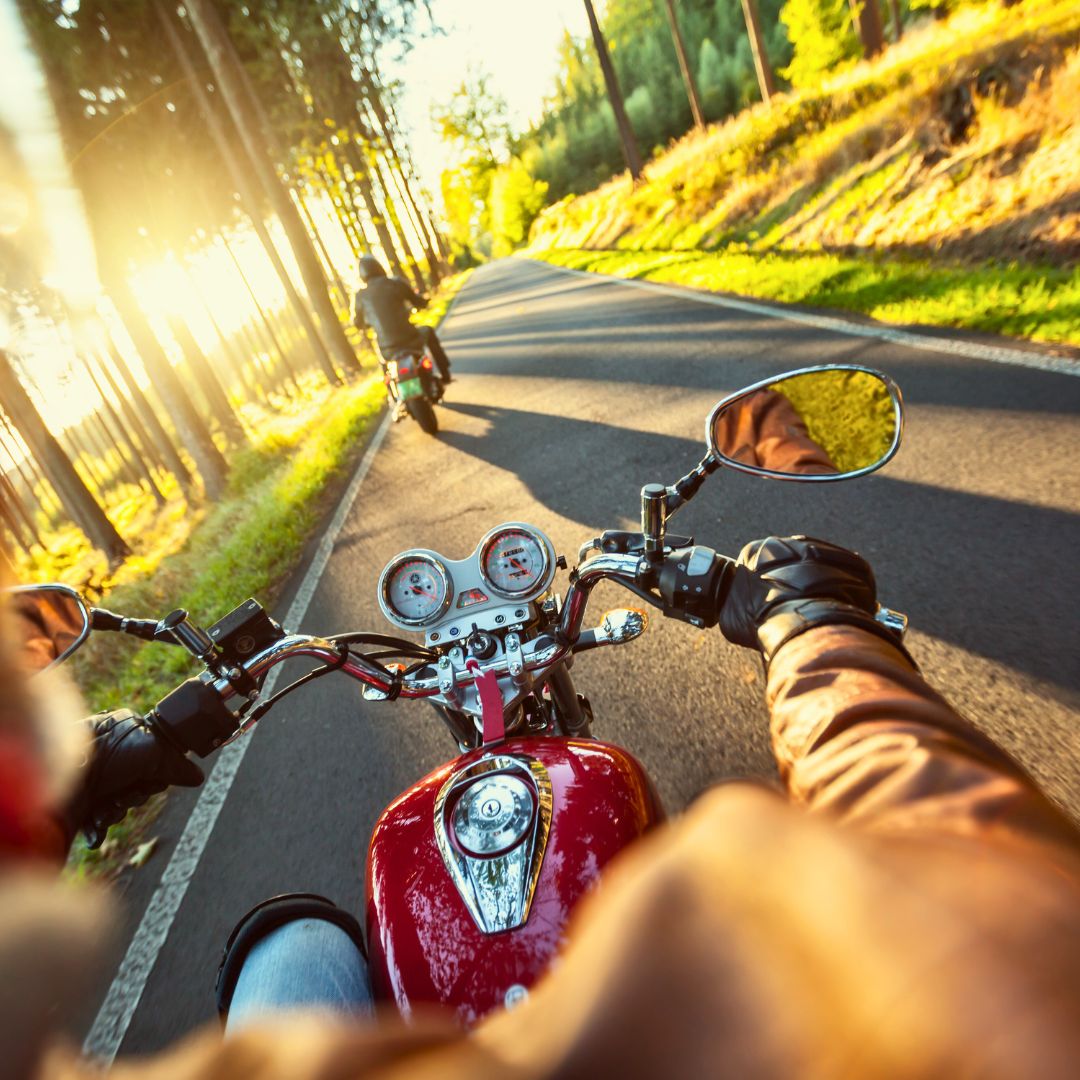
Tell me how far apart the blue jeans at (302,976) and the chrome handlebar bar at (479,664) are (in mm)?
523

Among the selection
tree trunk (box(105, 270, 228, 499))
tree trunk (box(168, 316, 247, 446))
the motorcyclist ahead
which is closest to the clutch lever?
the motorcyclist ahead

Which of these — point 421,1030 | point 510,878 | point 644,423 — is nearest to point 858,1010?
point 421,1030

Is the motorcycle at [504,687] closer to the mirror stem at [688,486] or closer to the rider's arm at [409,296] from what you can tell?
the mirror stem at [688,486]

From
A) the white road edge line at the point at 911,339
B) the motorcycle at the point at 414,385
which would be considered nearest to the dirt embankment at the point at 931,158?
the white road edge line at the point at 911,339

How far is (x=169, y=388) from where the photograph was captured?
41.1 ft

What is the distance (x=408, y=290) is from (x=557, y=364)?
2352 mm

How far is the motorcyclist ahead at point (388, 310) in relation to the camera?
28.6 ft

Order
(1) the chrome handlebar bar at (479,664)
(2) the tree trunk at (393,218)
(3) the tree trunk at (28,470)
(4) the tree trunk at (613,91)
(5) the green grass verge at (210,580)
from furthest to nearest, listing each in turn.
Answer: (2) the tree trunk at (393,218) → (4) the tree trunk at (613,91) → (3) the tree trunk at (28,470) → (5) the green grass verge at (210,580) → (1) the chrome handlebar bar at (479,664)

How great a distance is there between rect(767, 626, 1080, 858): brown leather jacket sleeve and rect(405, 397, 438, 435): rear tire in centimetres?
771

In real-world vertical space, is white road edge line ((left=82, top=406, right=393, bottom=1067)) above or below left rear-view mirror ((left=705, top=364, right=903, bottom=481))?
below

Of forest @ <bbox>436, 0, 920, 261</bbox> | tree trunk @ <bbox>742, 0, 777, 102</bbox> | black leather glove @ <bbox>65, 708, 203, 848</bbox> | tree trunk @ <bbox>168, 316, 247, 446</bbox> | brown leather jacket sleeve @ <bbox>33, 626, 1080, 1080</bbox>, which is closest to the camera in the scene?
brown leather jacket sleeve @ <bbox>33, 626, 1080, 1080</bbox>

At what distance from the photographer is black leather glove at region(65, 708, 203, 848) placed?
133cm

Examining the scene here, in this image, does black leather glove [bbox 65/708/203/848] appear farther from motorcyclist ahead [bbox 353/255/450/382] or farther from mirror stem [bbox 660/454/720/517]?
motorcyclist ahead [bbox 353/255/450/382]

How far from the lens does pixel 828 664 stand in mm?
1001
